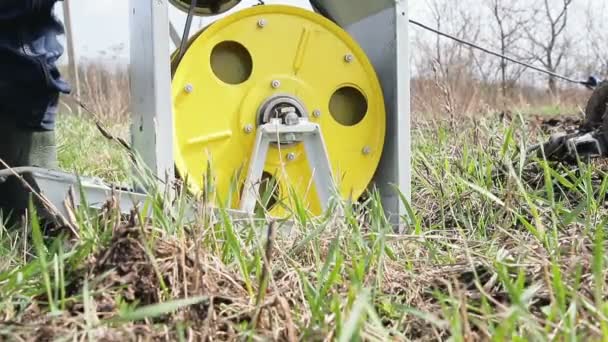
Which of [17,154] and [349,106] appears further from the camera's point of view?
[349,106]

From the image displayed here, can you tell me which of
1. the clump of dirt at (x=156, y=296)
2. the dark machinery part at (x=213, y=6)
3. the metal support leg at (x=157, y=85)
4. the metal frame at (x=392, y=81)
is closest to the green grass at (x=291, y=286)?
the clump of dirt at (x=156, y=296)

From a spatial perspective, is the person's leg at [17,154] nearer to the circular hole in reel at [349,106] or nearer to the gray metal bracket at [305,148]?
the gray metal bracket at [305,148]

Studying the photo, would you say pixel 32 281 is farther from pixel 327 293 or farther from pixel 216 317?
pixel 327 293

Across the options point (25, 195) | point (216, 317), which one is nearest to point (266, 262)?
point (216, 317)

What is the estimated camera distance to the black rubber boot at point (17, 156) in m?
1.45

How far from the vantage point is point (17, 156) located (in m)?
1.48

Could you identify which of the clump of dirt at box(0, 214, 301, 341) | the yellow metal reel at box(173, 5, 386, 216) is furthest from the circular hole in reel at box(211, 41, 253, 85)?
the clump of dirt at box(0, 214, 301, 341)

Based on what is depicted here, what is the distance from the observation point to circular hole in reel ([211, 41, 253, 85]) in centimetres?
146

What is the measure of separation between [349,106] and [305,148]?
0.19m

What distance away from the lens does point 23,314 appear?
0.80 m

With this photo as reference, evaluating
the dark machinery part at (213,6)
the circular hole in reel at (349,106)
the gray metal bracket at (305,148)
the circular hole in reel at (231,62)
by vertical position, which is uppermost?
the dark machinery part at (213,6)

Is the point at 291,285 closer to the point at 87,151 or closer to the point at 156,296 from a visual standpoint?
the point at 156,296

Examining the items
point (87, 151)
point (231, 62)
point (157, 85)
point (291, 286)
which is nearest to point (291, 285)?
point (291, 286)

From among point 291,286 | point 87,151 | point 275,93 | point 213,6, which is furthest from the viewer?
point 87,151
